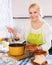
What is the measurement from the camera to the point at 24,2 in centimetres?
301

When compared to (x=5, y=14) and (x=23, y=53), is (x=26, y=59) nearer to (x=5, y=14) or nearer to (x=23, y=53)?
(x=23, y=53)

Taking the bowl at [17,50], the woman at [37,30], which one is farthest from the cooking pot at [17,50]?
the woman at [37,30]

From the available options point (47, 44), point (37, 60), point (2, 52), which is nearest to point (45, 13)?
point (47, 44)

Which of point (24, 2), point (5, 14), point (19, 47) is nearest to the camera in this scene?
point (19, 47)

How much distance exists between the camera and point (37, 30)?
173 cm

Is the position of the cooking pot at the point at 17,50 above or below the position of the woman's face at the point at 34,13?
below

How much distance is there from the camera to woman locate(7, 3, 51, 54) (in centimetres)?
165

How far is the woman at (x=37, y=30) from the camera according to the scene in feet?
5.42

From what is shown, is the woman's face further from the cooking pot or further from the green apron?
the cooking pot

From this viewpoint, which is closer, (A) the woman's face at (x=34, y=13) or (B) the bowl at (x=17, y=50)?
(B) the bowl at (x=17, y=50)

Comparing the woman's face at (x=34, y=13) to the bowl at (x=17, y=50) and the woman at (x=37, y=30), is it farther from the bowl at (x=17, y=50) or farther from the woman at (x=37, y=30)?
the bowl at (x=17, y=50)

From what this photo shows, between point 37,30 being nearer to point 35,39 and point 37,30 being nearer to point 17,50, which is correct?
point 35,39

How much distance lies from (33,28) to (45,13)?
4.31 ft

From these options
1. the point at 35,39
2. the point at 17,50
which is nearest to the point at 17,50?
the point at 17,50
